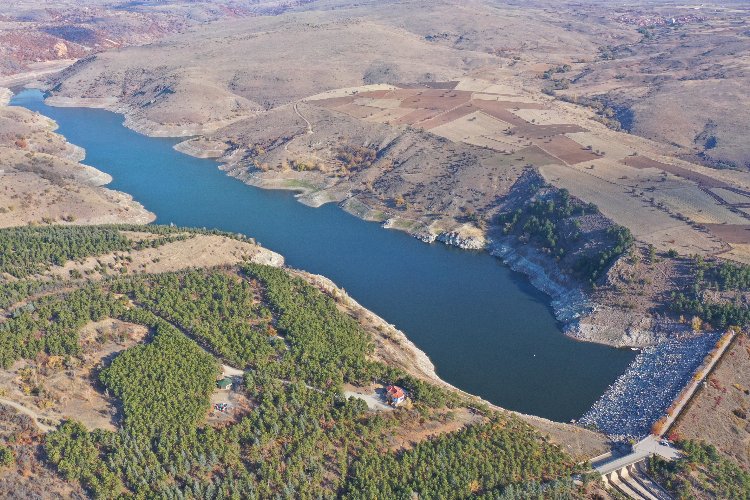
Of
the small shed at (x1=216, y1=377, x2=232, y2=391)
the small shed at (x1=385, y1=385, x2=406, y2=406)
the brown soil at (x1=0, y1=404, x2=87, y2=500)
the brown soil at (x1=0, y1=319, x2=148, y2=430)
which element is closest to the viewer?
the brown soil at (x1=0, y1=404, x2=87, y2=500)

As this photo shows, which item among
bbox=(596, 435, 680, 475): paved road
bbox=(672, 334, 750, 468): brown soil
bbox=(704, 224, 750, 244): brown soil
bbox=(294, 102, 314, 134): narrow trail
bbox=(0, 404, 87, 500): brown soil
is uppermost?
bbox=(294, 102, 314, 134): narrow trail

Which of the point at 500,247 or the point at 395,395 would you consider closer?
the point at 395,395

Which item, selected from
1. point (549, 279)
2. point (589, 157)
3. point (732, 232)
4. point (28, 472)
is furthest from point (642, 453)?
point (589, 157)

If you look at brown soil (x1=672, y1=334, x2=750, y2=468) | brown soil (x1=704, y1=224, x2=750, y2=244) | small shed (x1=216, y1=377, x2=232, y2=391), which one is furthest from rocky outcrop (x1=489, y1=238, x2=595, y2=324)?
small shed (x1=216, y1=377, x2=232, y2=391)

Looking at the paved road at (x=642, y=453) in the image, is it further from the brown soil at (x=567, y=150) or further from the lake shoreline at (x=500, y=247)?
the brown soil at (x=567, y=150)

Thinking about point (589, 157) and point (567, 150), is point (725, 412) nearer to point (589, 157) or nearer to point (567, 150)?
point (589, 157)

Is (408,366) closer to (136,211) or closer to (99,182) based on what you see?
(136,211)

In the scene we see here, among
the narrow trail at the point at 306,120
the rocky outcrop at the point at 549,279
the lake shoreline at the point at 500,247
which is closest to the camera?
the lake shoreline at the point at 500,247

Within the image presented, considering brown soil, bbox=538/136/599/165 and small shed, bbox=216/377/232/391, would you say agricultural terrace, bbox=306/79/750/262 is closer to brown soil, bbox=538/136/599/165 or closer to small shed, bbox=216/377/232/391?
brown soil, bbox=538/136/599/165

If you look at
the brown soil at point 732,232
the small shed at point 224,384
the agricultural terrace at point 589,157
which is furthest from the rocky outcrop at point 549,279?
the small shed at point 224,384
